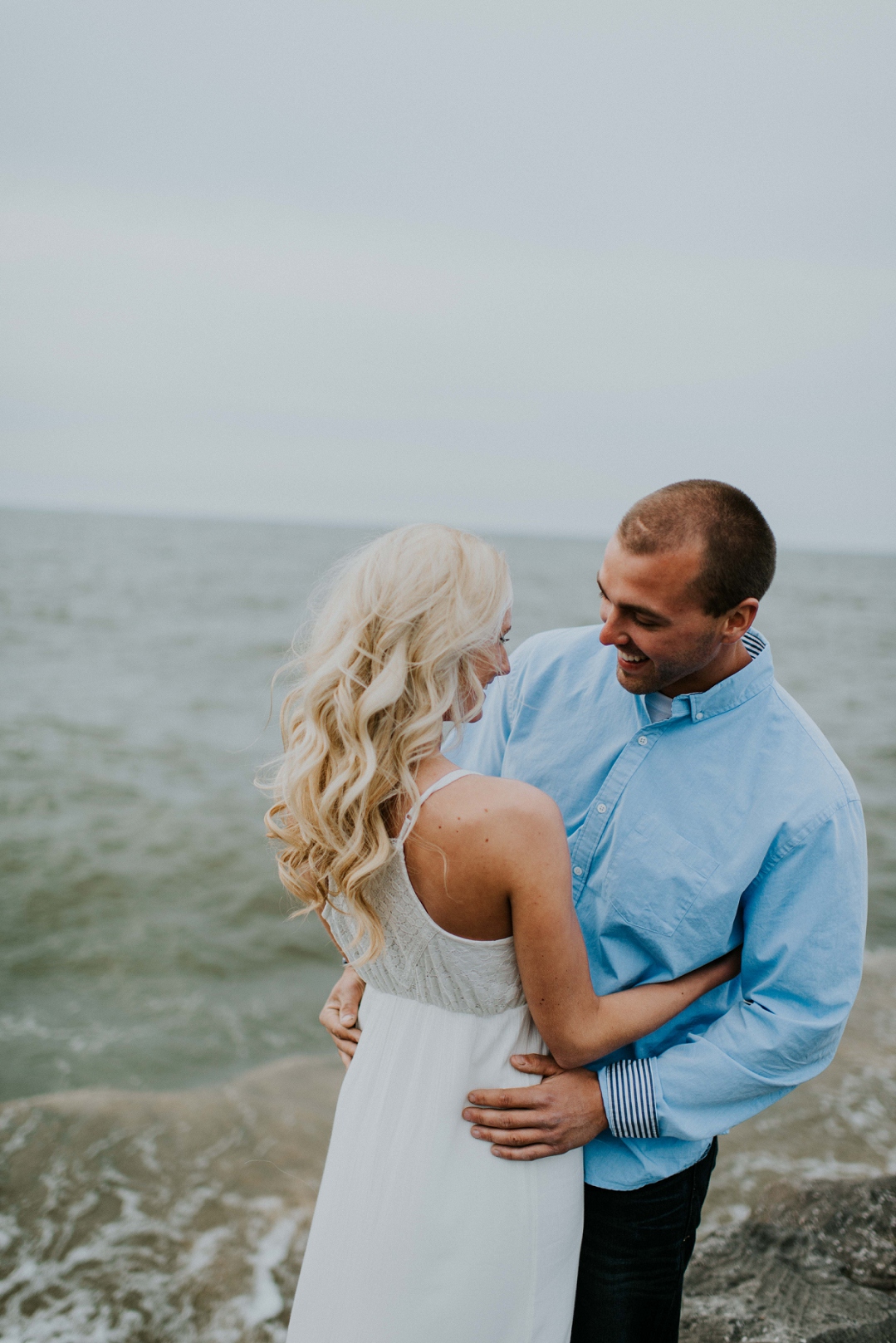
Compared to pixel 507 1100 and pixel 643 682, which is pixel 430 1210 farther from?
pixel 643 682

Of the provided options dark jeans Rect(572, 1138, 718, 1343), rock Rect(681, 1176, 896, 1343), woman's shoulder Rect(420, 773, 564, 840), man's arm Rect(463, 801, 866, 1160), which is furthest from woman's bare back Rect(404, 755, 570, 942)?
rock Rect(681, 1176, 896, 1343)

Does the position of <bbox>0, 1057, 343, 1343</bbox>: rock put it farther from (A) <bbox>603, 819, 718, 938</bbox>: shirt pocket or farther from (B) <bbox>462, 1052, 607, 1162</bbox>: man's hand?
(A) <bbox>603, 819, 718, 938</bbox>: shirt pocket

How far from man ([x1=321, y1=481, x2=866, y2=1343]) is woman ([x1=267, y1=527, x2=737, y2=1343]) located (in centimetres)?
13

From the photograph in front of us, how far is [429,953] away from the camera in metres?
1.79

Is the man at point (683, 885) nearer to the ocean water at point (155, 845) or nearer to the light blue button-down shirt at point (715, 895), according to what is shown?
the light blue button-down shirt at point (715, 895)

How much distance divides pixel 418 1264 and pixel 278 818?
3.18ft

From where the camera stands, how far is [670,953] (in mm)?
2074

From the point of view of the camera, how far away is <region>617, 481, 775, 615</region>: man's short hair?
2.06m

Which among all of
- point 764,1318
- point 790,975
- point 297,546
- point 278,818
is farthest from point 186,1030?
point 297,546

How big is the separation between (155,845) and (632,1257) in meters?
7.92

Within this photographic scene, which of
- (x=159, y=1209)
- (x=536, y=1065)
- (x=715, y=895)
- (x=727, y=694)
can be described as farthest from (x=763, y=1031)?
(x=159, y=1209)

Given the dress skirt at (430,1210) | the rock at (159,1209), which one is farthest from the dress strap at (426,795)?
the rock at (159,1209)

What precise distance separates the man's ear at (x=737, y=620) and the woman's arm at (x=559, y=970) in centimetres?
69

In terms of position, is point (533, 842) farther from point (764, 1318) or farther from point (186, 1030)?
point (186, 1030)
